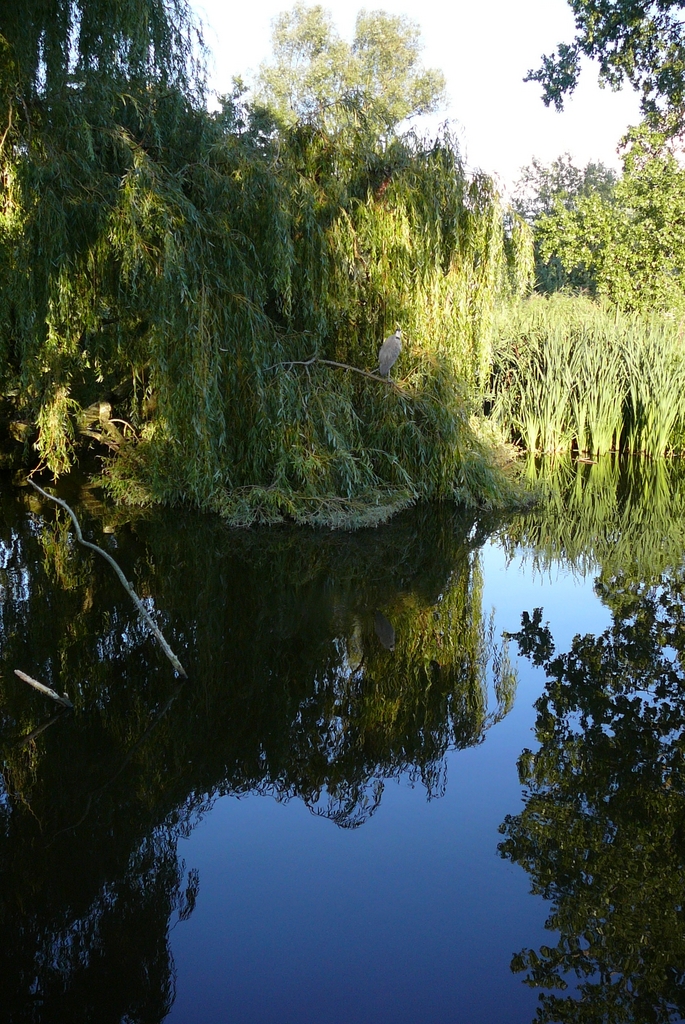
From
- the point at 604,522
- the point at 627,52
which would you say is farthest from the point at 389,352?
the point at 627,52

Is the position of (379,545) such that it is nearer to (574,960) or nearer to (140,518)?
(140,518)

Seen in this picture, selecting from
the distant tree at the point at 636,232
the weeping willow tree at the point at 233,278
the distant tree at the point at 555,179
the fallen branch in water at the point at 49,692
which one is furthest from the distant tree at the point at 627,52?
the distant tree at the point at 555,179

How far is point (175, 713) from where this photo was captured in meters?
3.77

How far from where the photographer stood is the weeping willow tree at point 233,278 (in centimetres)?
635

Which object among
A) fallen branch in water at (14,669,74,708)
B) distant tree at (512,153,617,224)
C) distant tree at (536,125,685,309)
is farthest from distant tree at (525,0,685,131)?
distant tree at (512,153,617,224)

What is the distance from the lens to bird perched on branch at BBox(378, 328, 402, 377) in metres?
7.51

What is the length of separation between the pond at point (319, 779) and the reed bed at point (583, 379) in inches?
223

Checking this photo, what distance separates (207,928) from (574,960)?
97 centimetres

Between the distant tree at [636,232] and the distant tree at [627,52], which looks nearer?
the distant tree at [627,52]

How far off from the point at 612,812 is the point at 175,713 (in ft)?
5.64

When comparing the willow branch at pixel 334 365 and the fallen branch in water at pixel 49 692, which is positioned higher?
the willow branch at pixel 334 365

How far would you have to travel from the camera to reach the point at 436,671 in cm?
429

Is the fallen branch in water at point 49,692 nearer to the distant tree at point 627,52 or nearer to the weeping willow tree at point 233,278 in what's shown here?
the weeping willow tree at point 233,278

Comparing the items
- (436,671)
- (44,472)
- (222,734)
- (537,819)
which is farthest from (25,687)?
(44,472)
